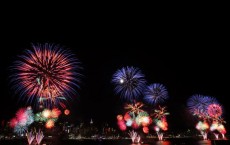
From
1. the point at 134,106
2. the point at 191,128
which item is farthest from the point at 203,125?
the point at 191,128

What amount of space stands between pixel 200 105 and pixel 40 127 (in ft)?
255

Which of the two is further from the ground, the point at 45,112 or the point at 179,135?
the point at 45,112

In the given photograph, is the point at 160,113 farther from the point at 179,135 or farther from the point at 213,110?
the point at 179,135

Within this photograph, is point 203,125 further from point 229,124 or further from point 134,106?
point 134,106

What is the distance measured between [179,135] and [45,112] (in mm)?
162414

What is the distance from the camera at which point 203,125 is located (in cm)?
12156

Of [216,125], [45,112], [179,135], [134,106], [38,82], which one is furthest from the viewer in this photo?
[179,135]

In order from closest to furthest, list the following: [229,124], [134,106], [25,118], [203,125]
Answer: [134,106] → [25,118] → [203,125] → [229,124]

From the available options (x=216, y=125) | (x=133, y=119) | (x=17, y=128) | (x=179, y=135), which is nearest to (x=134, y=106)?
(x=133, y=119)

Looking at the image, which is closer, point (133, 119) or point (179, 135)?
point (133, 119)

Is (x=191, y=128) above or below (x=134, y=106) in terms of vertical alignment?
below

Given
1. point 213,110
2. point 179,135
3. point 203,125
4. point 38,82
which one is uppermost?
point 38,82

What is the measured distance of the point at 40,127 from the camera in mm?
116688

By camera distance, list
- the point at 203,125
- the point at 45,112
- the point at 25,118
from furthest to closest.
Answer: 1. the point at 203,125
2. the point at 25,118
3. the point at 45,112
